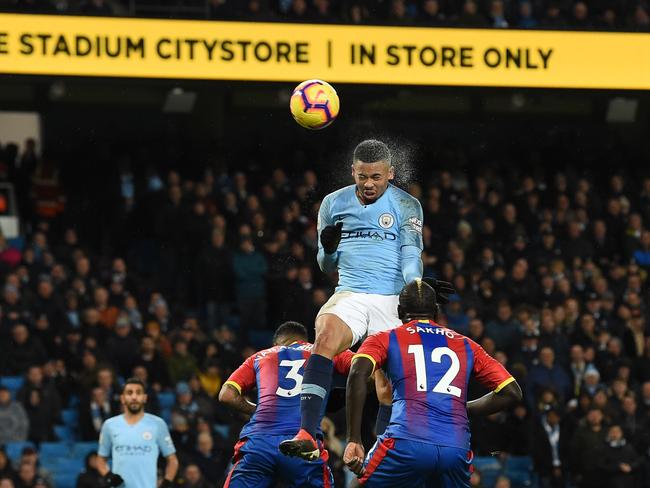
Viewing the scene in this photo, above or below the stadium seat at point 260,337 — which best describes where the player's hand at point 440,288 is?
above

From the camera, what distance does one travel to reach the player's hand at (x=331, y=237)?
33.3 feet

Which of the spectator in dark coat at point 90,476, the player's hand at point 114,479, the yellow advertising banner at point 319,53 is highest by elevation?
the yellow advertising banner at point 319,53

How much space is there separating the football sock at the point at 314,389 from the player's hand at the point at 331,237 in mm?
881

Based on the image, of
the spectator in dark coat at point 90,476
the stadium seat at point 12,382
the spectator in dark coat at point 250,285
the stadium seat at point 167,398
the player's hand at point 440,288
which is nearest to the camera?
the player's hand at point 440,288

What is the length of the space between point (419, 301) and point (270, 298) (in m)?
11.2

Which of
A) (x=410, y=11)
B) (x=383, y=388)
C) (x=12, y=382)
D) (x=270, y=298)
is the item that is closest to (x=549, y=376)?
(x=270, y=298)

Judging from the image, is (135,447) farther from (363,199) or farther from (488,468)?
(488,468)

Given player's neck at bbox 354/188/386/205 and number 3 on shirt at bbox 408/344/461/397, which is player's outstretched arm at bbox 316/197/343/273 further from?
number 3 on shirt at bbox 408/344/461/397

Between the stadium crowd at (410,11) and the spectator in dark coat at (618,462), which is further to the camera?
the stadium crowd at (410,11)

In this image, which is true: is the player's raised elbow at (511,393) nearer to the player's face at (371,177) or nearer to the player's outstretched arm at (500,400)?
the player's outstretched arm at (500,400)

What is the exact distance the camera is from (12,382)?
18734 millimetres

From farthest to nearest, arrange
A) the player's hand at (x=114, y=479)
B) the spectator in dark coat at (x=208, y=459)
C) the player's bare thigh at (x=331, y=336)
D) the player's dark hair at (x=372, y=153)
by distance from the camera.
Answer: the spectator in dark coat at (x=208, y=459)
the player's hand at (x=114, y=479)
the player's dark hair at (x=372, y=153)
the player's bare thigh at (x=331, y=336)

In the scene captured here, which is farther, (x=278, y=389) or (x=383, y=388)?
(x=278, y=389)

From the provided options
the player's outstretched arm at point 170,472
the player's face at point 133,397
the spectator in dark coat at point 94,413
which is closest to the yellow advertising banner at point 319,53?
the spectator in dark coat at point 94,413
